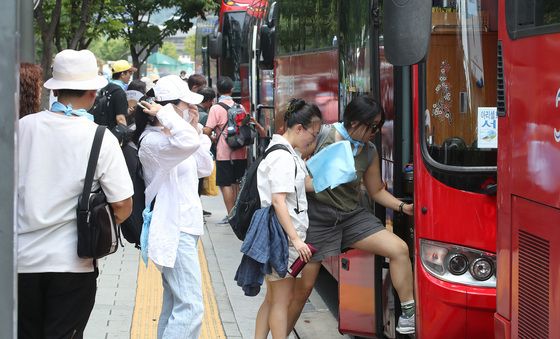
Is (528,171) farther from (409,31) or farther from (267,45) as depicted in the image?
(267,45)

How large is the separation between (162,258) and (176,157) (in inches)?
22.0

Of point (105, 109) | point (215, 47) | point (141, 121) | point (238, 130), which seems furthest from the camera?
point (215, 47)

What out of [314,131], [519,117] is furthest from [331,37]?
[519,117]

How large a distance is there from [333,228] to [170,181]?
1.20 metres

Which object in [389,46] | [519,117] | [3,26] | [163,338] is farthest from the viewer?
[163,338]

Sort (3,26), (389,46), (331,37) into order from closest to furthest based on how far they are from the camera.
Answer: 1. (3,26)
2. (389,46)
3. (331,37)

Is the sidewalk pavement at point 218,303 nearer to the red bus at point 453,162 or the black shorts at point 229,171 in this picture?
the black shorts at point 229,171

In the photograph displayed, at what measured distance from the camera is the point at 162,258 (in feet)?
18.8

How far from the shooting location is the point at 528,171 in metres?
4.32

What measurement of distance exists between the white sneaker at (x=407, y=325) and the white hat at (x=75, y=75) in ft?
7.86

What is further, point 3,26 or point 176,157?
point 176,157

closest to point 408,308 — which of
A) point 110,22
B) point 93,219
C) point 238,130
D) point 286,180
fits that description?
point 286,180

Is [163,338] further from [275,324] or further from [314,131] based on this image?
[314,131]

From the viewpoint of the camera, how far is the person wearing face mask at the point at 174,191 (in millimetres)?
5711
